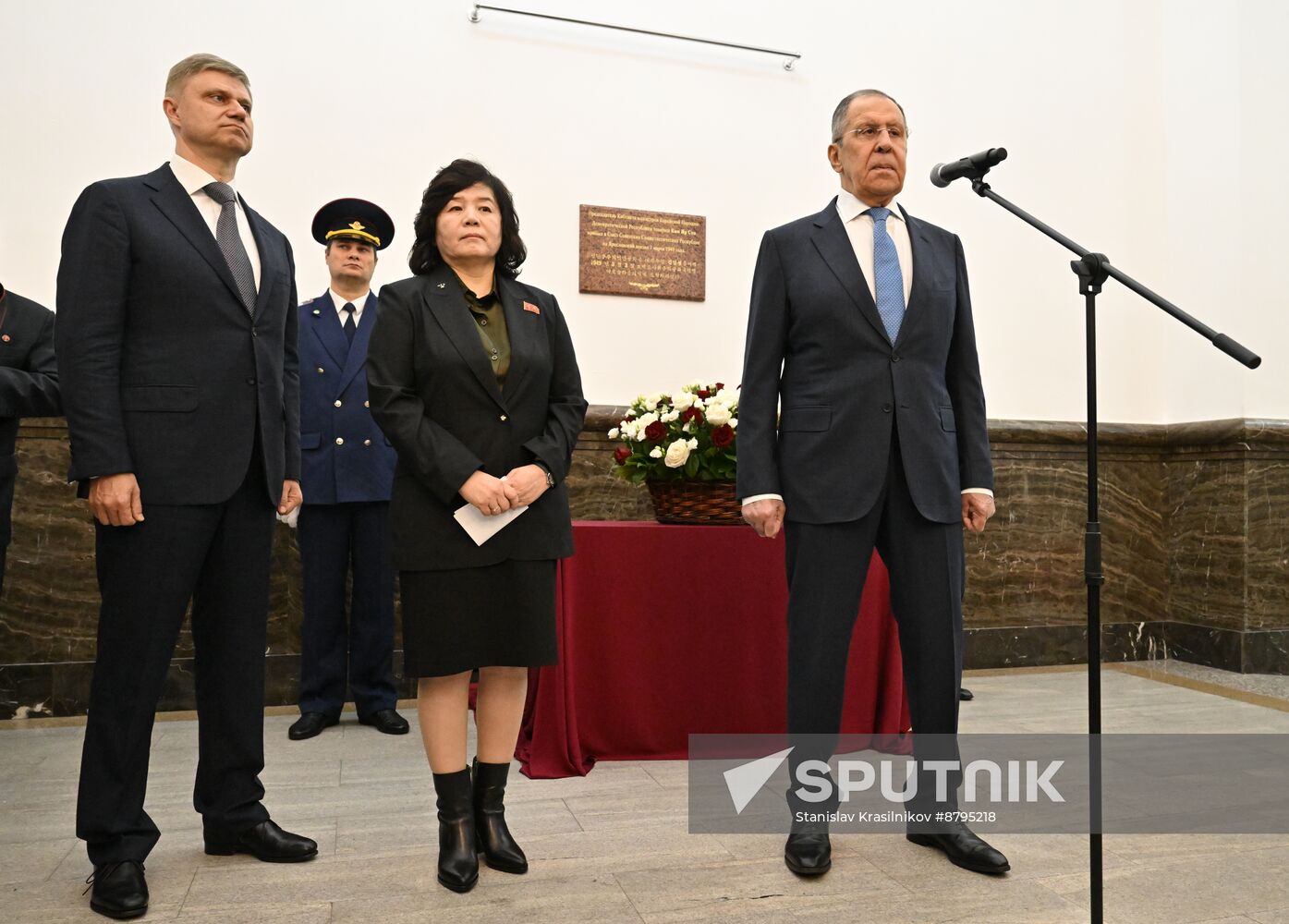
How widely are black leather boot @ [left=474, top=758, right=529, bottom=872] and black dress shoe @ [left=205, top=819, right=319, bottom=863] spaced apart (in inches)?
14.5

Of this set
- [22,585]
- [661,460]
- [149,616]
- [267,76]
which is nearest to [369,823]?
[149,616]

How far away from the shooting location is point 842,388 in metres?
2.21

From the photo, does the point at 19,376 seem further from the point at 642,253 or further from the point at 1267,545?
the point at 1267,545

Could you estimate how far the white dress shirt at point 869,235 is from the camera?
90.3 inches

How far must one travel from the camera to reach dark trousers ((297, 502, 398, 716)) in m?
3.52

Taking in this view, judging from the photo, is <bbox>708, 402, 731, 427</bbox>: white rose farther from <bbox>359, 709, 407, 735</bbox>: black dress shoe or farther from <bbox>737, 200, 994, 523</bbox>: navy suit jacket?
<bbox>359, 709, 407, 735</bbox>: black dress shoe

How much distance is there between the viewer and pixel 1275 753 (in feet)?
10.3

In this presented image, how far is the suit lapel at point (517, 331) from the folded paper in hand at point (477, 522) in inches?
10.6

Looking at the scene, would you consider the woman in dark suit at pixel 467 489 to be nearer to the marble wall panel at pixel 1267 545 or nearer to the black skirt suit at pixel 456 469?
the black skirt suit at pixel 456 469

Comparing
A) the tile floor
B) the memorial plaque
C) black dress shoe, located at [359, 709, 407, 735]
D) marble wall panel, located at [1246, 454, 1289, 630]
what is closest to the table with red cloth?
the tile floor

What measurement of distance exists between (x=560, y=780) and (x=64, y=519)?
7.01 feet

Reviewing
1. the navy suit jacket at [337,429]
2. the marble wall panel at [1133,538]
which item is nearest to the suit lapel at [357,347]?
the navy suit jacket at [337,429]

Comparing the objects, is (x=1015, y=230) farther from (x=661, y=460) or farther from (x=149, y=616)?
(x=149, y=616)

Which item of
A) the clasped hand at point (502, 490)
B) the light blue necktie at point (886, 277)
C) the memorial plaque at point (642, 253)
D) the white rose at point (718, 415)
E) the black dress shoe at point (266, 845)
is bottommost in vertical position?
the black dress shoe at point (266, 845)
